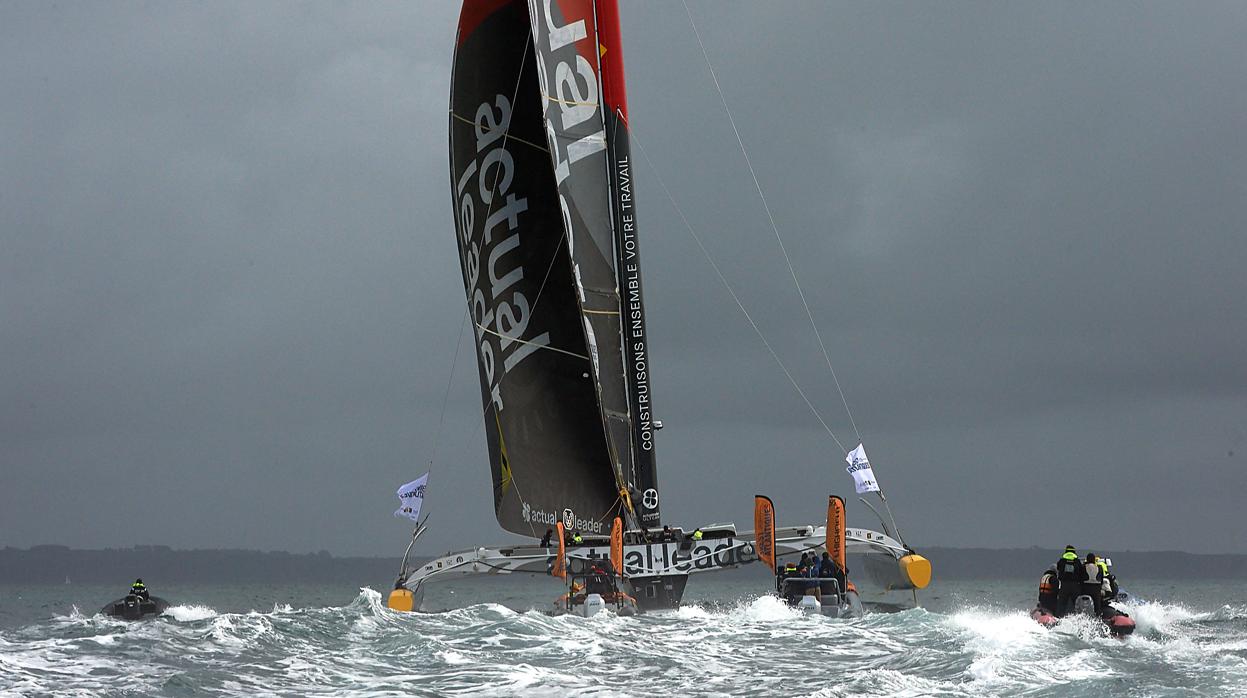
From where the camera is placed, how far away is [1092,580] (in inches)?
814

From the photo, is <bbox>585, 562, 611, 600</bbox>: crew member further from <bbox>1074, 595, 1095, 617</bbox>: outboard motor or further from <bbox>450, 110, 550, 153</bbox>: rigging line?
<bbox>450, 110, 550, 153</bbox>: rigging line

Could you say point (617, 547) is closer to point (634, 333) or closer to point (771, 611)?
point (771, 611)

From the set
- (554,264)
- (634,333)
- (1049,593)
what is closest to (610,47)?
(554,264)

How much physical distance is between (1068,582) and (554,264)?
38.2 feet

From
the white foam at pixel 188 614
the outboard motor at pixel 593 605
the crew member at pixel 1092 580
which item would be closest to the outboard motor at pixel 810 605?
the outboard motor at pixel 593 605

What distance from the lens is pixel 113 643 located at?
19.9 m

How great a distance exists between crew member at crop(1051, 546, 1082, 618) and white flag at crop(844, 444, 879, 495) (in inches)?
195

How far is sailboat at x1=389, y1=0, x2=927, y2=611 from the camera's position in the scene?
1048 inches

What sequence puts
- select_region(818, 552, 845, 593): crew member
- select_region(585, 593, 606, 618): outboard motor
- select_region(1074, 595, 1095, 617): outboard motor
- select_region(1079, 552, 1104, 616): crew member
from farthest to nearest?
select_region(818, 552, 845, 593): crew member, select_region(585, 593, 606, 618): outboard motor, select_region(1079, 552, 1104, 616): crew member, select_region(1074, 595, 1095, 617): outboard motor

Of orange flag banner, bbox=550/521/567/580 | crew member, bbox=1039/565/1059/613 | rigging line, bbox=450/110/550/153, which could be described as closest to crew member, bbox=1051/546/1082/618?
crew member, bbox=1039/565/1059/613

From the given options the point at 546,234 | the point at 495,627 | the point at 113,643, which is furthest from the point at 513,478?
the point at 113,643

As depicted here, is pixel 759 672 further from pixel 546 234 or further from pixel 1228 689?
pixel 546 234

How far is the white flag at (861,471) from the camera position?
25281 millimetres

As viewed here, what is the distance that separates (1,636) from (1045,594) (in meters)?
16.1
